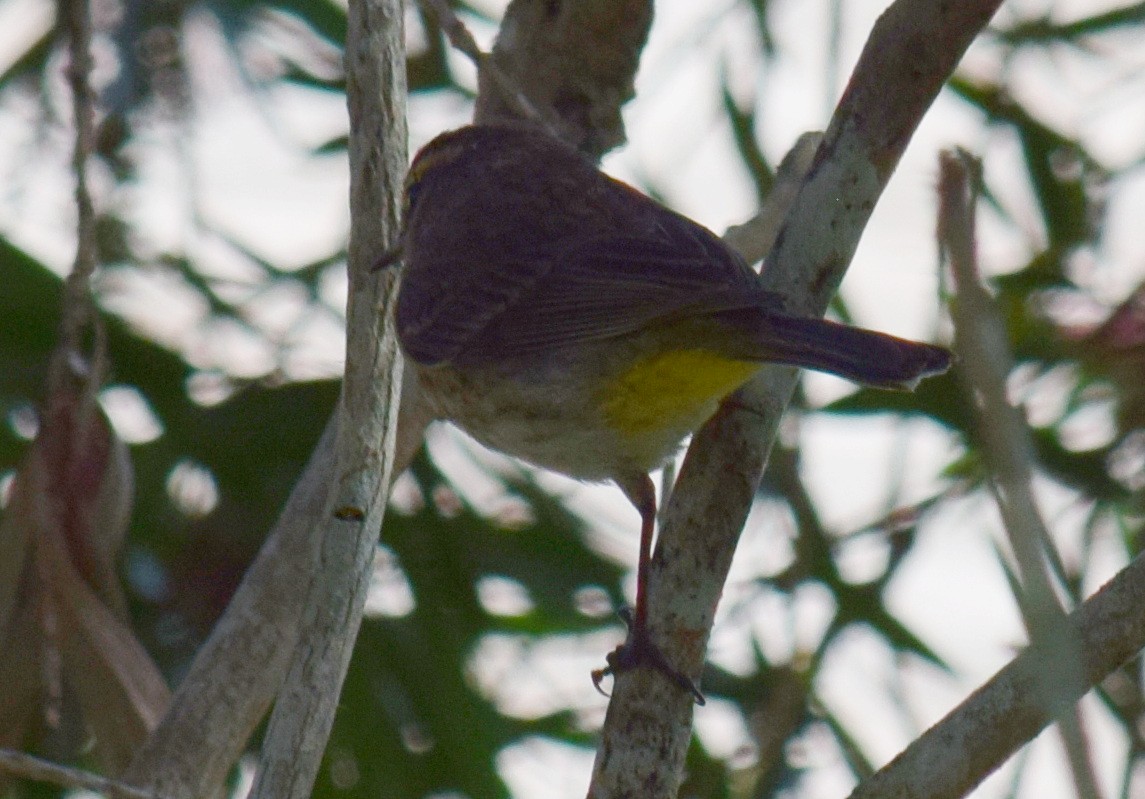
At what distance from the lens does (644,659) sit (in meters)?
2.66

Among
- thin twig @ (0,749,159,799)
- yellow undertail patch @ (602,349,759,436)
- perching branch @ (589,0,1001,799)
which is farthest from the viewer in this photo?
yellow undertail patch @ (602,349,759,436)

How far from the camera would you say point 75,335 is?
3297 millimetres

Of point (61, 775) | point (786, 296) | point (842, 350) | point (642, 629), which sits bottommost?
point (61, 775)

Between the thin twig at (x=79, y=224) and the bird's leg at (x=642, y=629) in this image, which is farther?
the thin twig at (x=79, y=224)

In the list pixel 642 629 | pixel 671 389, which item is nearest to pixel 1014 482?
pixel 642 629

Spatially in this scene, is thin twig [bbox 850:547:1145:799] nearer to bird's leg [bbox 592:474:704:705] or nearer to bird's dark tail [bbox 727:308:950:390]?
bird's leg [bbox 592:474:704:705]

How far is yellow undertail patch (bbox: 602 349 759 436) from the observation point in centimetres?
293

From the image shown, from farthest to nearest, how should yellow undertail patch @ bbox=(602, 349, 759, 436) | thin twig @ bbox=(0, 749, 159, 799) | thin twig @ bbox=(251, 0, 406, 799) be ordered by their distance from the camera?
yellow undertail patch @ bbox=(602, 349, 759, 436), thin twig @ bbox=(251, 0, 406, 799), thin twig @ bbox=(0, 749, 159, 799)

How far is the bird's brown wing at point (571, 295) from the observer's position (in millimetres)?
3002

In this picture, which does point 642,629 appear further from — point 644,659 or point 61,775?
point 61,775

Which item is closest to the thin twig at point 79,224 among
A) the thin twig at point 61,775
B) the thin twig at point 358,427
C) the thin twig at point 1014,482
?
the thin twig at point 358,427

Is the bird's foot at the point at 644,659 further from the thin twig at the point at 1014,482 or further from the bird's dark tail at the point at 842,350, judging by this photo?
the thin twig at the point at 1014,482

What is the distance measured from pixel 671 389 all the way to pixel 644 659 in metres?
0.57

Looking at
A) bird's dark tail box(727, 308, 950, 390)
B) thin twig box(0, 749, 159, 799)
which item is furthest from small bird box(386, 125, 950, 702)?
thin twig box(0, 749, 159, 799)
